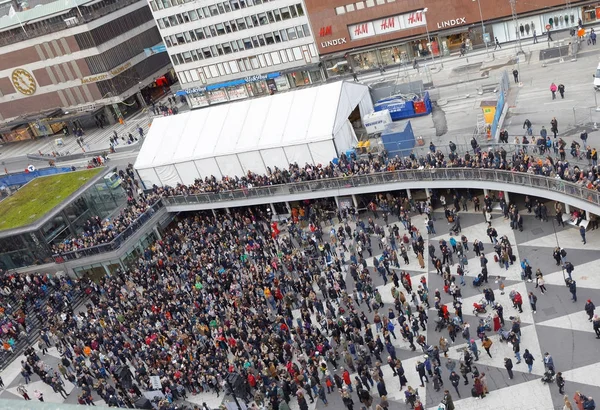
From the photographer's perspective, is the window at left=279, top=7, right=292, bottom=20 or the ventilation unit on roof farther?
the ventilation unit on roof

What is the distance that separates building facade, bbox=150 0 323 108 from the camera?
61812 millimetres

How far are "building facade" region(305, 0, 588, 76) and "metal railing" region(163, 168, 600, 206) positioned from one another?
22.3 m

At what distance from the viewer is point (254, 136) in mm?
41531

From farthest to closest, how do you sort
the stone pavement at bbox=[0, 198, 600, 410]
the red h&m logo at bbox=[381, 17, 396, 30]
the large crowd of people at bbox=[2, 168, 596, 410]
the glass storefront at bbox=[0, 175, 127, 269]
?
the red h&m logo at bbox=[381, 17, 396, 30] < the glass storefront at bbox=[0, 175, 127, 269] < the large crowd of people at bbox=[2, 168, 596, 410] < the stone pavement at bbox=[0, 198, 600, 410]

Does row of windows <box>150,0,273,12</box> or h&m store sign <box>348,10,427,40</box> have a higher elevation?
row of windows <box>150,0,273,12</box>

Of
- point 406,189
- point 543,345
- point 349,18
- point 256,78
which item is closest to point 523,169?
point 406,189

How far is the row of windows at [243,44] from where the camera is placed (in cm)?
6197

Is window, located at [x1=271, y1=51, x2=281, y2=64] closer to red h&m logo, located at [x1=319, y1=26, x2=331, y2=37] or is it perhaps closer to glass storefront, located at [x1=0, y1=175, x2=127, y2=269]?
red h&m logo, located at [x1=319, y1=26, x2=331, y2=37]

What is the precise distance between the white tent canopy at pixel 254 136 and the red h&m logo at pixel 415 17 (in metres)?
15.5

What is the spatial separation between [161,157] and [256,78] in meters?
23.7

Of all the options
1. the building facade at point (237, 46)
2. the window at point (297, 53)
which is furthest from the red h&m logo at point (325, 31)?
the window at point (297, 53)

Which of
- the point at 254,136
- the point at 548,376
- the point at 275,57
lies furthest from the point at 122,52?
the point at 548,376

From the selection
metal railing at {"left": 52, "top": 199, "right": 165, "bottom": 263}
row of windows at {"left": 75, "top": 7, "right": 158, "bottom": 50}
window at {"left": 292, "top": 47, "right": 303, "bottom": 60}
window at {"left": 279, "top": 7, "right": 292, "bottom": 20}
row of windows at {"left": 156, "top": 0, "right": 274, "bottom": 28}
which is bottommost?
metal railing at {"left": 52, "top": 199, "right": 165, "bottom": 263}

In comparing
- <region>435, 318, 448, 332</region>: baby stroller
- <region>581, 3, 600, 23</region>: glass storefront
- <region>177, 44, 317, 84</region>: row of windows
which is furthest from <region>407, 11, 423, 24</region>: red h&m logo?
<region>435, 318, 448, 332</region>: baby stroller
